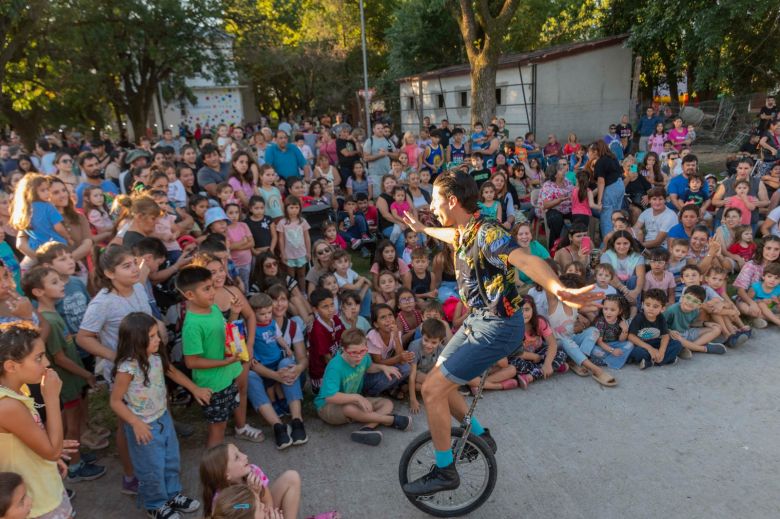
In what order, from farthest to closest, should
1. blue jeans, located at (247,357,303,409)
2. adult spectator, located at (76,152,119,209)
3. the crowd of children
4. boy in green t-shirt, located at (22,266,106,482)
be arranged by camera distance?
adult spectator, located at (76,152,119,209), blue jeans, located at (247,357,303,409), boy in green t-shirt, located at (22,266,106,482), the crowd of children

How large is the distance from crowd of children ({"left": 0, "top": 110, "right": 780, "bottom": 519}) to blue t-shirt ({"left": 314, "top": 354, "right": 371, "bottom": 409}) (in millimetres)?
Result: 18

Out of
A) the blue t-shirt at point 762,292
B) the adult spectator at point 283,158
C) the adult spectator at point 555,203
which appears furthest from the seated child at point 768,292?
the adult spectator at point 283,158

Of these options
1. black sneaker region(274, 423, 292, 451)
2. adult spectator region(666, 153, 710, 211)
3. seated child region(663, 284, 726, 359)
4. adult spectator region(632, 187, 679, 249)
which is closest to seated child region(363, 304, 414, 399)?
black sneaker region(274, 423, 292, 451)

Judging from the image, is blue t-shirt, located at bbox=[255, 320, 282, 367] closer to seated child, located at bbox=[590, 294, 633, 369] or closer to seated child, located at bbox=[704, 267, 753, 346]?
seated child, located at bbox=[590, 294, 633, 369]

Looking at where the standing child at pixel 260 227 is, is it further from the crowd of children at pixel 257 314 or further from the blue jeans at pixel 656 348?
the blue jeans at pixel 656 348

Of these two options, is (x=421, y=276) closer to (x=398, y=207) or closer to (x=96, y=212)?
(x=398, y=207)

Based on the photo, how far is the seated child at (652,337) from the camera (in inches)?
193

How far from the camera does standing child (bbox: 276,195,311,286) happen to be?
619 cm

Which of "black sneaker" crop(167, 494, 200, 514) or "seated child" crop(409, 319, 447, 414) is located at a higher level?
"seated child" crop(409, 319, 447, 414)

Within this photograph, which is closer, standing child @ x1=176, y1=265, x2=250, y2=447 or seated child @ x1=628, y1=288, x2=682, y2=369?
standing child @ x1=176, y1=265, x2=250, y2=447

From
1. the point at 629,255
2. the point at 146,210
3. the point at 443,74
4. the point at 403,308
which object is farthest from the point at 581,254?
the point at 443,74

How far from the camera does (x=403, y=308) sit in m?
5.13

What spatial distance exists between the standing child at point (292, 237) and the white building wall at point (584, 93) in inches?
587

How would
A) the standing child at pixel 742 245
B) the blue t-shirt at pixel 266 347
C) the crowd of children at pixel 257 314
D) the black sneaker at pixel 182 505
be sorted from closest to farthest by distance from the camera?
the crowd of children at pixel 257 314
the black sneaker at pixel 182 505
the blue t-shirt at pixel 266 347
the standing child at pixel 742 245
